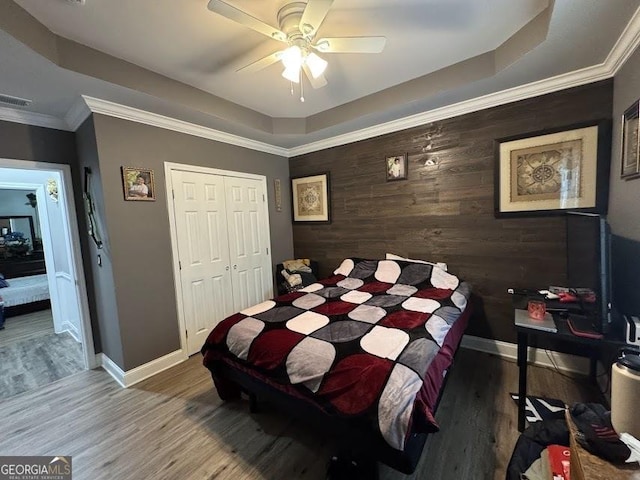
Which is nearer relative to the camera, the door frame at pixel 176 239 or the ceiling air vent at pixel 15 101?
the ceiling air vent at pixel 15 101

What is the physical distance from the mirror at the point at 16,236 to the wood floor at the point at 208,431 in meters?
5.18

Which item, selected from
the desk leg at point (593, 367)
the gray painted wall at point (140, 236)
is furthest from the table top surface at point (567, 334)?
the gray painted wall at point (140, 236)

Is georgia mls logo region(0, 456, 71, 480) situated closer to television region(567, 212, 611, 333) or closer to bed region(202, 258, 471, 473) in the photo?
bed region(202, 258, 471, 473)

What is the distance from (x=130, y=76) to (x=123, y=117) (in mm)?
430

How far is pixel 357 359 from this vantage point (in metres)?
1.39

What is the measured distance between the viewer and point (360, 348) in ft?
4.83

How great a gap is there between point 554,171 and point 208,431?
3.38 metres

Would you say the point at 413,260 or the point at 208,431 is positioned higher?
the point at 413,260

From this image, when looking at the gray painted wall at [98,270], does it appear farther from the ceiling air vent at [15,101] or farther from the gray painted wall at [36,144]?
the ceiling air vent at [15,101]

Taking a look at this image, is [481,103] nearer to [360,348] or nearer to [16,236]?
[360,348]

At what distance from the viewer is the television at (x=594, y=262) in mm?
1373

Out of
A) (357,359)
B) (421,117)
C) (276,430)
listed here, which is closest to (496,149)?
(421,117)

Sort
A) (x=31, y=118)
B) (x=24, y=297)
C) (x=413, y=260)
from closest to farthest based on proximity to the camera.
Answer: (x=31, y=118) → (x=413, y=260) → (x=24, y=297)

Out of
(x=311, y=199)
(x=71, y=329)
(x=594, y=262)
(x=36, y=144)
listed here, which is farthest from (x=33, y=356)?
(x=594, y=262)
